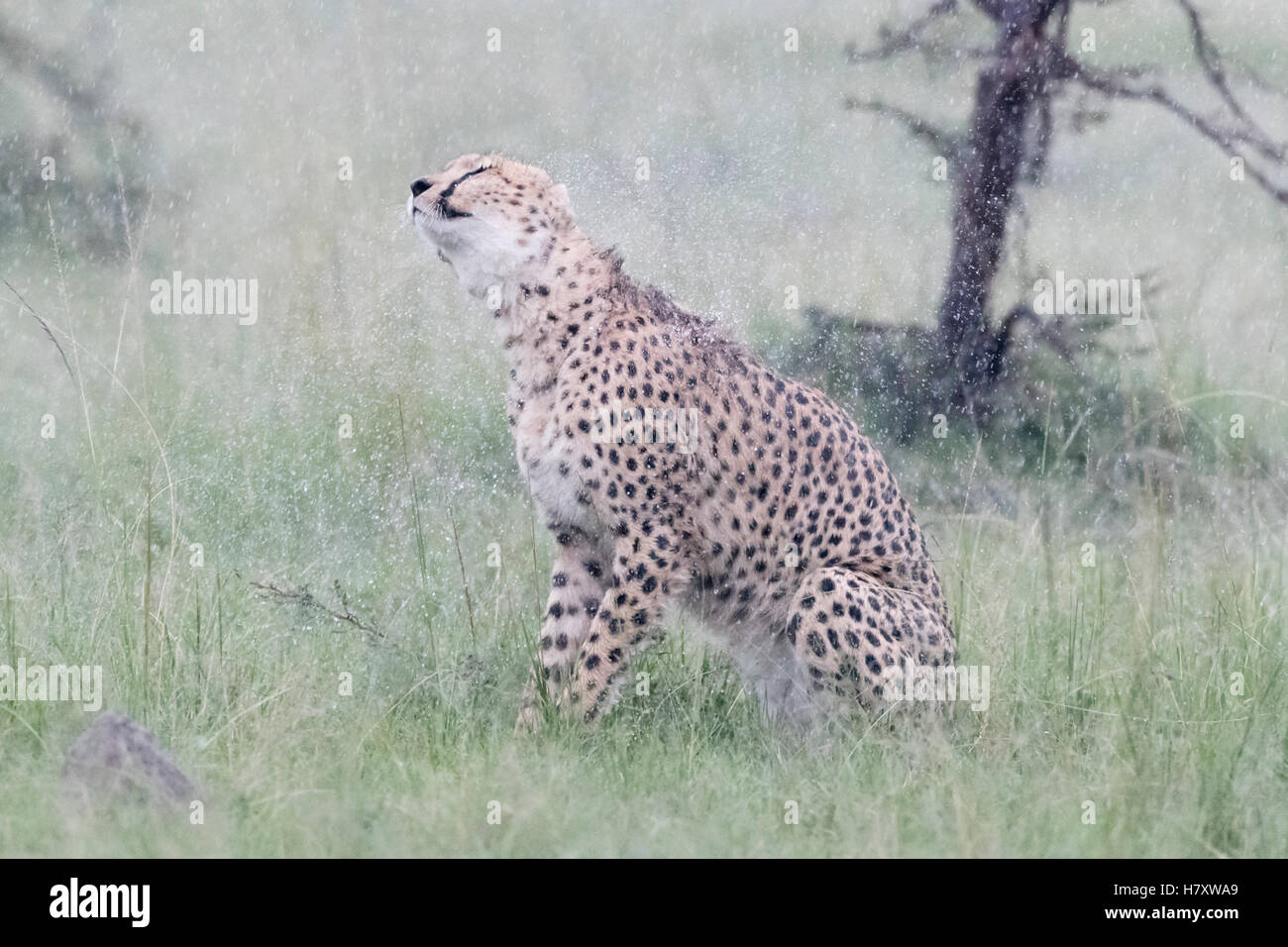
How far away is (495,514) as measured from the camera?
6070 millimetres

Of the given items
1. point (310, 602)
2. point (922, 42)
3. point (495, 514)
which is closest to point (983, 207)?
point (922, 42)

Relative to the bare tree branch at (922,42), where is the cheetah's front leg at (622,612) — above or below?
below

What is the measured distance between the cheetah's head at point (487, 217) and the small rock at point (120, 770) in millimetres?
1617

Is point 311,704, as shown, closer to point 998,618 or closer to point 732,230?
point 998,618

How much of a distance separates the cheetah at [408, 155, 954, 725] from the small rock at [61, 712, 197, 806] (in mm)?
1074

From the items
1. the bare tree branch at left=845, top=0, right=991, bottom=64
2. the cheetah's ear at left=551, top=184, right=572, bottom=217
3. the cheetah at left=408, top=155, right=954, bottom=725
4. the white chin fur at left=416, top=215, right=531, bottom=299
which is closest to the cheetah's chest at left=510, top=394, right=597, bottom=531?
the cheetah at left=408, top=155, right=954, bottom=725

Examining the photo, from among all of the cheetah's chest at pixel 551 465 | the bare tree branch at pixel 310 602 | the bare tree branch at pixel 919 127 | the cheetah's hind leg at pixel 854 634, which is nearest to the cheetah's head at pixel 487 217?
the cheetah's chest at pixel 551 465

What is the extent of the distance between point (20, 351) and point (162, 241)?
108 centimetres

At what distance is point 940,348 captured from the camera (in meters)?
6.90

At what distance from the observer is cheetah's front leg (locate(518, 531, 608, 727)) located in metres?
4.54

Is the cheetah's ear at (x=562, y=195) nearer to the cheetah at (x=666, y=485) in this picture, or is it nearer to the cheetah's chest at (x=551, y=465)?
the cheetah at (x=666, y=485)

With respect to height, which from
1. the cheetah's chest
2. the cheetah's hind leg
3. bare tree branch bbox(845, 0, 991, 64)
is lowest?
the cheetah's hind leg

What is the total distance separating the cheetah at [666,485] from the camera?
4.31 meters

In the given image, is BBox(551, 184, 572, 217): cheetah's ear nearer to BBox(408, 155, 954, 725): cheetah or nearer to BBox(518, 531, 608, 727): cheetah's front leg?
BBox(408, 155, 954, 725): cheetah
